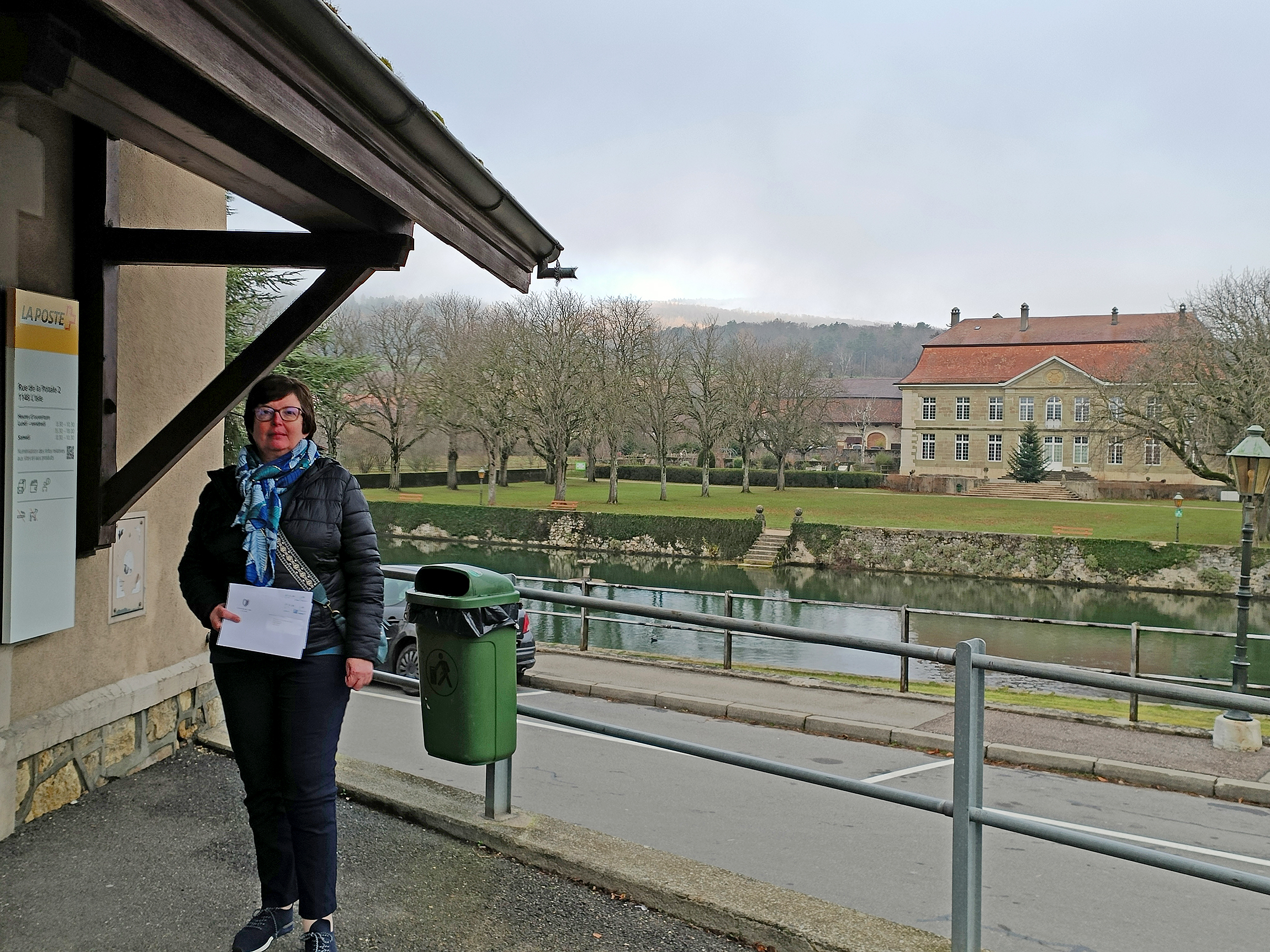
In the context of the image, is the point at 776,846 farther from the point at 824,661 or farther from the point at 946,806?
the point at 824,661

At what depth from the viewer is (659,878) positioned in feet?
12.7

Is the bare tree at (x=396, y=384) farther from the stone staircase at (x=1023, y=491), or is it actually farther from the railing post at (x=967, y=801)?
the railing post at (x=967, y=801)

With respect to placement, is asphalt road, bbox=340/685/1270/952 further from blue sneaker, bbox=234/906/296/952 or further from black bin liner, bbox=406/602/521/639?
blue sneaker, bbox=234/906/296/952

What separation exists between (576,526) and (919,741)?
3860 centimetres

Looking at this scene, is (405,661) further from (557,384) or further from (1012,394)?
(1012,394)

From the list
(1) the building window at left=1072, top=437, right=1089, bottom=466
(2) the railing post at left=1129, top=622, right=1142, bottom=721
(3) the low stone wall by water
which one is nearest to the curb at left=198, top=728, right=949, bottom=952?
(2) the railing post at left=1129, top=622, right=1142, bottom=721

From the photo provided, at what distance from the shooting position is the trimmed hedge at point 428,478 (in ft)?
210

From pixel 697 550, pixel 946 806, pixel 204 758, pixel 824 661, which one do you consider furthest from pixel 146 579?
pixel 697 550

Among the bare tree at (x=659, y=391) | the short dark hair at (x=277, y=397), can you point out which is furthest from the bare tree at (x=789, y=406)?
the short dark hair at (x=277, y=397)

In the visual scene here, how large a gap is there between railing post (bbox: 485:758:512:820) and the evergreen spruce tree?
72258mm

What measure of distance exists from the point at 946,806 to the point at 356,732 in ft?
25.9

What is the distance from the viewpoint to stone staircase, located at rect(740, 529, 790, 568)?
4556 cm

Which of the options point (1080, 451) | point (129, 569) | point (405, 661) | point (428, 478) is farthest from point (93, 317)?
point (1080, 451)

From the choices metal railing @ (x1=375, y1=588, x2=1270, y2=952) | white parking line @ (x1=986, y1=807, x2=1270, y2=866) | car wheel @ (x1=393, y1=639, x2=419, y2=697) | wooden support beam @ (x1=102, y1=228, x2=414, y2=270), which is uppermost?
wooden support beam @ (x1=102, y1=228, x2=414, y2=270)
